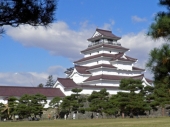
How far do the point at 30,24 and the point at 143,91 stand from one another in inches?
962

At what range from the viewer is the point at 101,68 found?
40188 mm

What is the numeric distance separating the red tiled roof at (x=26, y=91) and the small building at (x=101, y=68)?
126cm

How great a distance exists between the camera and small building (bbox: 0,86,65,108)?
3456 centimetres

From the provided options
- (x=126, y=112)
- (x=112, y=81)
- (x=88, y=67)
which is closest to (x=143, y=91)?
(x=126, y=112)

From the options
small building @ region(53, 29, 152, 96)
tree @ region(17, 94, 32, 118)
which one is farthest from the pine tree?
small building @ region(53, 29, 152, 96)

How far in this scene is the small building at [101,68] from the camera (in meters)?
39.0

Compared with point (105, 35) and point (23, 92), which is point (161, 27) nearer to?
point (23, 92)

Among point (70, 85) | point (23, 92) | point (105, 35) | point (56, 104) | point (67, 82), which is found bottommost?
point (56, 104)

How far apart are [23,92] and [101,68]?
1033cm

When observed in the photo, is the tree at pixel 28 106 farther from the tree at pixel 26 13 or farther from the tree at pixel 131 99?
the tree at pixel 26 13

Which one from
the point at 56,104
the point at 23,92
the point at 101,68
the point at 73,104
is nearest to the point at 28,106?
the point at 73,104

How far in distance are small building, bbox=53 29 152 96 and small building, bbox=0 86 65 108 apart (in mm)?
1484

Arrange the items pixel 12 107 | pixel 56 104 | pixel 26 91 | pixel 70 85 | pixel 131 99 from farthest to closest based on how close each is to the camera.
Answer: pixel 70 85 < pixel 26 91 < pixel 56 104 < pixel 12 107 < pixel 131 99

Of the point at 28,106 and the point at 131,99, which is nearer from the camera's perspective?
the point at 131,99
